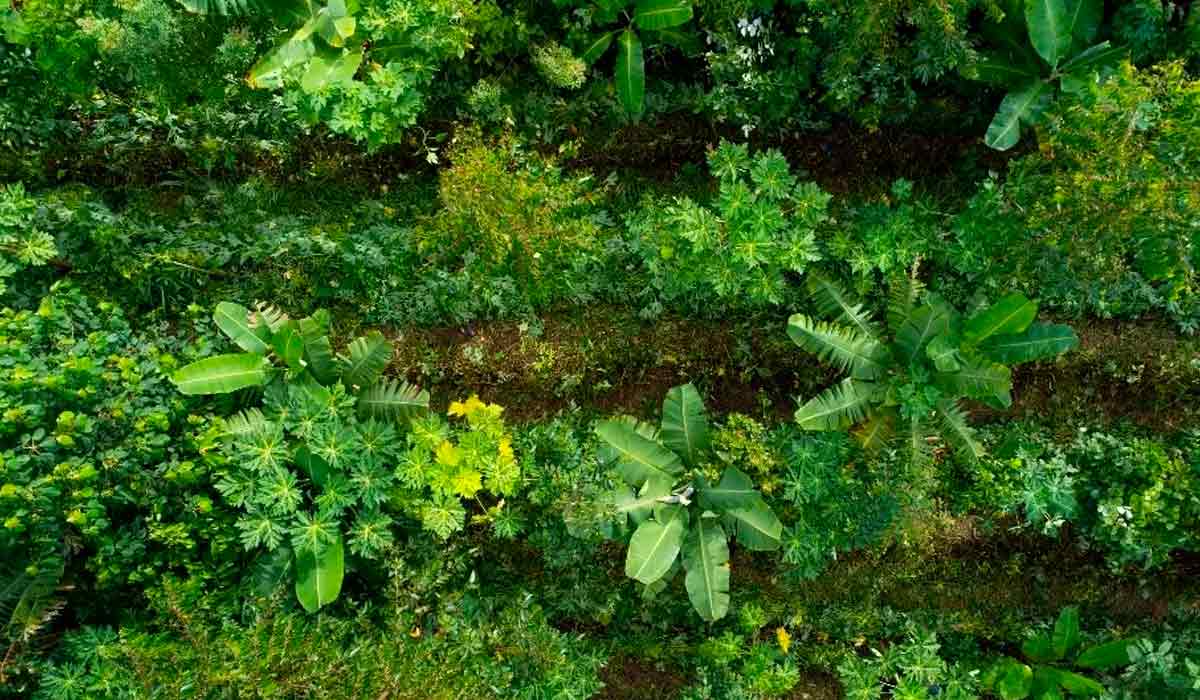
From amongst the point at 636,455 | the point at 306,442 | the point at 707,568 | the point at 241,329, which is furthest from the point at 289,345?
the point at 707,568

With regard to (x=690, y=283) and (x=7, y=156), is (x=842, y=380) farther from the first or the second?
(x=7, y=156)

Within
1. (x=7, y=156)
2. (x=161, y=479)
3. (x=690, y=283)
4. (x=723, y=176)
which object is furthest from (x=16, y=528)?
(x=723, y=176)

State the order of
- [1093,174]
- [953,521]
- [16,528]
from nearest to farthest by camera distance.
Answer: [16,528] < [1093,174] < [953,521]

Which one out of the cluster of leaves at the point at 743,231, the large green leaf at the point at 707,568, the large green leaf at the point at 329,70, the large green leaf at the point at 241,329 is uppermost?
the large green leaf at the point at 329,70

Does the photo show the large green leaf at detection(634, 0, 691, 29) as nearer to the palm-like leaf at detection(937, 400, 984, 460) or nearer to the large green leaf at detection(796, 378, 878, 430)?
the large green leaf at detection(796, 378, 878, 430)

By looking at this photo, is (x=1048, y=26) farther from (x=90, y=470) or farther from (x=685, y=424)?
(x=90, y=470)

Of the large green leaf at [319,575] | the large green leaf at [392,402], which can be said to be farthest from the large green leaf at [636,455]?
the large green leaf at [319,575]

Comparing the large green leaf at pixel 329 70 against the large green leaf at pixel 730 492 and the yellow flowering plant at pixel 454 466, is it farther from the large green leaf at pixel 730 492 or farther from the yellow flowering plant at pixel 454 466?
the large green leaf at pixel 730 492
